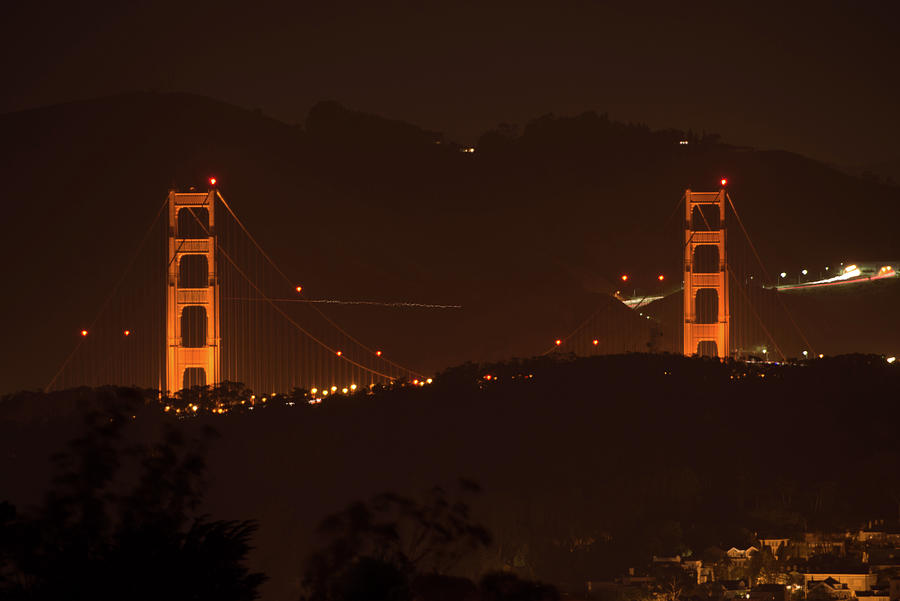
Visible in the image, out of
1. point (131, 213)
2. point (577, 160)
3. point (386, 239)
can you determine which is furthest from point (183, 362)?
point (577, 160)

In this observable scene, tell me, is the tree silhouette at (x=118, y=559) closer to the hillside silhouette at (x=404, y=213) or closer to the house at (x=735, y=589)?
the house at (x=735, y=589)

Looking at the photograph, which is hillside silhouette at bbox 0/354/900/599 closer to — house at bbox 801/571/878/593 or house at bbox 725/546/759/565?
house at bbox 725/546/759/565

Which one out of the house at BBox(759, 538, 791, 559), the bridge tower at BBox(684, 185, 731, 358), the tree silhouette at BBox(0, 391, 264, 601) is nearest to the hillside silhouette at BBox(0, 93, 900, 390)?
the bridge tower at BBox(684, 185, 731, 358)

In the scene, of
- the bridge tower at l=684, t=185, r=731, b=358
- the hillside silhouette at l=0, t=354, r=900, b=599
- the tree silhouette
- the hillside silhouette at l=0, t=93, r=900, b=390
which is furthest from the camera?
the hillside silhouette at l=0, t=93, r=900, b=390

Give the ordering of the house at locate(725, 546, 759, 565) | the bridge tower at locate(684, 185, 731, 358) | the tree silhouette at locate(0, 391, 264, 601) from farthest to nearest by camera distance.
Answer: the bridge tower at locate(684, 185, 731, 358) → the house at locate(725, 546, 759, 565) → the tree silhouette at locate(0, 391, 264, 601)

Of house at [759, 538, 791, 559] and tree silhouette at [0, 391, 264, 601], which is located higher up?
tree silhouette at [0, 391, 264, 601]

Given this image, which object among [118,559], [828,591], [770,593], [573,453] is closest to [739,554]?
[770,593]

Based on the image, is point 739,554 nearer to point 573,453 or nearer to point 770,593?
point 770,593

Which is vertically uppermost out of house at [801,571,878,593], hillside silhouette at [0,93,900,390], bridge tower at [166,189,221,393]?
hillside silhouette at [0,93,900,390]

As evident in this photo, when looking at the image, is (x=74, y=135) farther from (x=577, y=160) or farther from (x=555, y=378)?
(x=555, y=378)

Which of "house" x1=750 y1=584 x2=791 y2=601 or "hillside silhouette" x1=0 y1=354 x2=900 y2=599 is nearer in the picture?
"house" x1=750 y1=584 x2=791 y2=601
